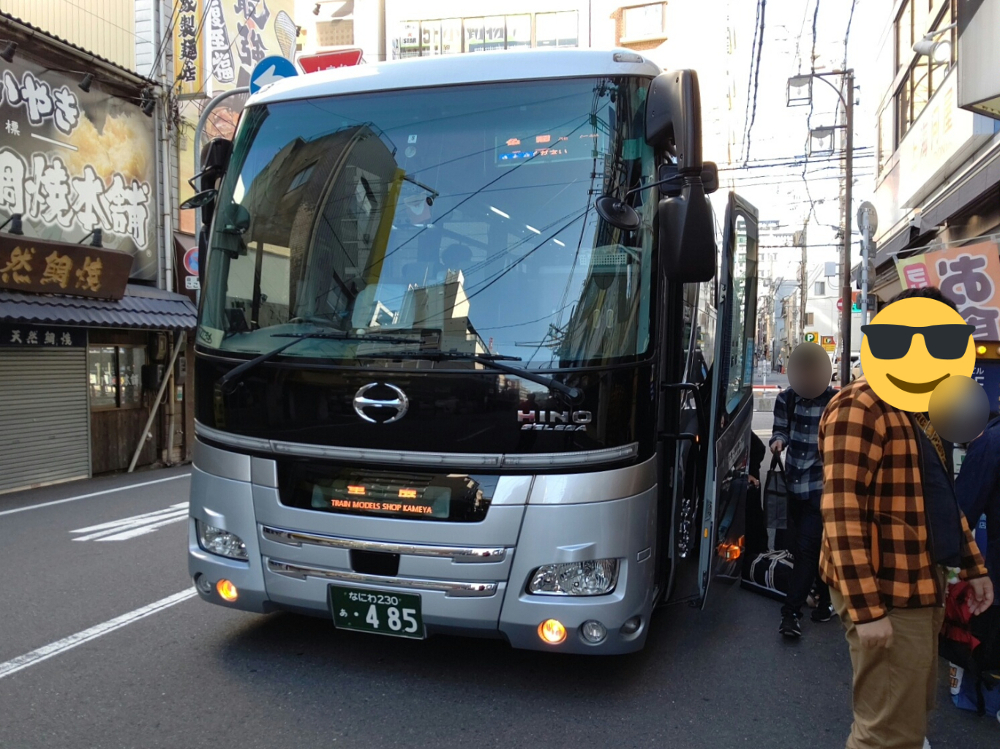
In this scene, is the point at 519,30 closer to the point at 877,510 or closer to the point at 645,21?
the point at 645,21

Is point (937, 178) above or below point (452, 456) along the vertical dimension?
above

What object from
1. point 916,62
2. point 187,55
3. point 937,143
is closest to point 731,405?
point 937,143

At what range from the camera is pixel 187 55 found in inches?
555

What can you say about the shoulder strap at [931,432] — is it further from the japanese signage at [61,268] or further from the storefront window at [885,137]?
the storefront window at [885,137]

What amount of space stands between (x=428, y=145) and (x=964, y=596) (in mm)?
3304

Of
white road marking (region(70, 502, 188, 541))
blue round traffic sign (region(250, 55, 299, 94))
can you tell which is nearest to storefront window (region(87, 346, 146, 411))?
white road marking (region(70, 502, 188, 541))

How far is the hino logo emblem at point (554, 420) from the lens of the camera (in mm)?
3486

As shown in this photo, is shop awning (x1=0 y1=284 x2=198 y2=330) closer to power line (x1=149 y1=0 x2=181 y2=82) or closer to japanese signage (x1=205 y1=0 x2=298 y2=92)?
power line (x1=149 y1=0 x2=181 y2=82)

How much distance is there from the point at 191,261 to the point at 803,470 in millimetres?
12098

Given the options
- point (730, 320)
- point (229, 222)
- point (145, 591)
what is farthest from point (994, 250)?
point (145, 591)

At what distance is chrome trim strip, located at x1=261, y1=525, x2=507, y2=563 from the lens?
11.7 ft

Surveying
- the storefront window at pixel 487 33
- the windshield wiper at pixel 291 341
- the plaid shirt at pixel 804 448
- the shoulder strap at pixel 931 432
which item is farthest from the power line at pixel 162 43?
the storefront window at pixel 487 33

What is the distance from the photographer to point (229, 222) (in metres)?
4.18

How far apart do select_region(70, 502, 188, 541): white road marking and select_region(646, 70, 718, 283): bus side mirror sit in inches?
257
